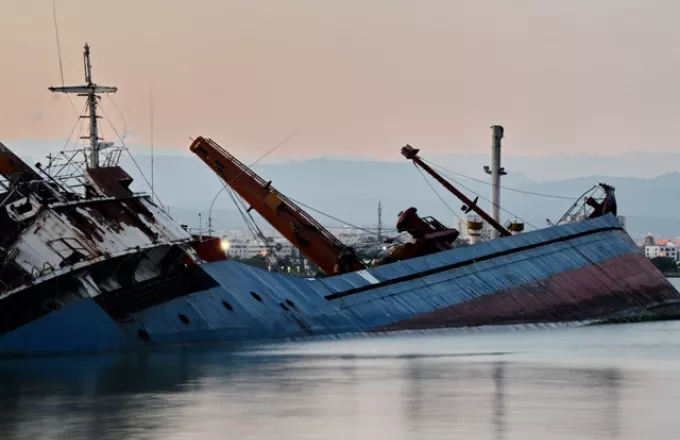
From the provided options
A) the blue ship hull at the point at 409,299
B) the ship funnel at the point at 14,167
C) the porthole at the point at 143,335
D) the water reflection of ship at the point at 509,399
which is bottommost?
the water reflection of ship at the point at 509,399

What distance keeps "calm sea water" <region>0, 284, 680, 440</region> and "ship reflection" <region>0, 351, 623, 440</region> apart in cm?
4

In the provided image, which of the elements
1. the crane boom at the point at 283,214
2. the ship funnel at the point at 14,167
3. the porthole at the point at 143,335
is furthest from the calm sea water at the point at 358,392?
the crane boom at the point at 283,214

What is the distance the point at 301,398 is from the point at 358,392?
1692 mm

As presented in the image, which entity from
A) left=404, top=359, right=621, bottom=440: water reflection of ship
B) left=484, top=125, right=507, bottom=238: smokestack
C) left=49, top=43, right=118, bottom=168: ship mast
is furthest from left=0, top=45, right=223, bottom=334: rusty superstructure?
left=484, top=125, right=507, bottom=238: smokestack

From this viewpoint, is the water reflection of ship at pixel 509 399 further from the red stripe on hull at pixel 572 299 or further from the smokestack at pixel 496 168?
the smokestack at pixel 496 168

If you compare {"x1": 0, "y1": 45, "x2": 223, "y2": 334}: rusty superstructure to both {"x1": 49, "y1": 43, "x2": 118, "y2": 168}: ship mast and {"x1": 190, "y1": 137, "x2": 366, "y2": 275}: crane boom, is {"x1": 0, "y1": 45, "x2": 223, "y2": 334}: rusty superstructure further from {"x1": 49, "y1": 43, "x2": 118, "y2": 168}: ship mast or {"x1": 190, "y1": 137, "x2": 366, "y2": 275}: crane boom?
{"x1": 49, "y1": 43, "x2": 118, "y2": 168}: ship mast

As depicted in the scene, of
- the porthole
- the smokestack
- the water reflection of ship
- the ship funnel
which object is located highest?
the smokestack

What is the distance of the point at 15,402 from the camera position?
100 ft

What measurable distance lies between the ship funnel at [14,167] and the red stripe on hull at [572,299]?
43.4ft

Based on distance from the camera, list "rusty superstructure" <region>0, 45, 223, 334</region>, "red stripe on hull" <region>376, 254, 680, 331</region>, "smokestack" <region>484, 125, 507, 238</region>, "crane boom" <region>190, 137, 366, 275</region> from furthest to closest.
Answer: "smokestack" <region>484, 125, 507, 238</region> < "crane boom" <region>190, 137, 366, 275</region> < "red stripe on hull" <region>376, 254, 680, 331</region> < "rusty superstructure" <region>0, 45, 223, 334</region>

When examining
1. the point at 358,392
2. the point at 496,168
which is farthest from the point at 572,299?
the point at 358,392

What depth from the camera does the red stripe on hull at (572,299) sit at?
51.0 m

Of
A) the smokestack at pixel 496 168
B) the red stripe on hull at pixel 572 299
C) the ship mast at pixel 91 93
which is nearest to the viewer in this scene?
the red stripe on hull at pixel 572 299

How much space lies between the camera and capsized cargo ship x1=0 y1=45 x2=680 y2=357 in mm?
38500
